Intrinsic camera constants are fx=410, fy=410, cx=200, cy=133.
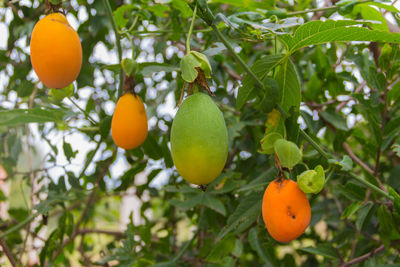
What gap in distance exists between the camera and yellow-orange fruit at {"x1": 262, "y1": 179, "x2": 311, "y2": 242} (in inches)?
22.6

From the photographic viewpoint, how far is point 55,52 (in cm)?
61

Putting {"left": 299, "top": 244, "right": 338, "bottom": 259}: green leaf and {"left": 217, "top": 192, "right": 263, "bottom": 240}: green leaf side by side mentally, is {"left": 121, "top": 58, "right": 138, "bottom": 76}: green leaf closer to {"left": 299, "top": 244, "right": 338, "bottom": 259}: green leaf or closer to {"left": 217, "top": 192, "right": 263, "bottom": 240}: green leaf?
{"left": 217, "top": 192, "right": 263, "bottom": 240}: green leaf

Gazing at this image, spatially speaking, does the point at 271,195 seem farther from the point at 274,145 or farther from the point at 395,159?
the point at 395,159

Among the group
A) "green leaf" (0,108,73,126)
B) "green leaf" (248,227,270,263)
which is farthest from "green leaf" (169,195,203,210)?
"green leaf" (0,108,73,126)

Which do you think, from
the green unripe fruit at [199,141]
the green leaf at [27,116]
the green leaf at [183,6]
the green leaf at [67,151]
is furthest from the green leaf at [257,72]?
the green leaf at [67,151]

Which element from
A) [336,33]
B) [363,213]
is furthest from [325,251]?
[336,33]

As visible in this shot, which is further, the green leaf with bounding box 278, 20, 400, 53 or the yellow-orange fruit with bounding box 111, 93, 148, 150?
the yellow-orange fruit with bounding box 111, 93, 148, 150

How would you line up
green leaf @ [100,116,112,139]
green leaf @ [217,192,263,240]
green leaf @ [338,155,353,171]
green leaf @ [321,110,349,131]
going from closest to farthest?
green leaf @ [338,155,353,171], green leaf @ [217,192,263,240], green leaf @ [100,116,112,139], green leaf @ [321,110,349,131]

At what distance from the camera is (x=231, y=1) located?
0.86 meters

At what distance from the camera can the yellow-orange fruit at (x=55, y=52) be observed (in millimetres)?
616

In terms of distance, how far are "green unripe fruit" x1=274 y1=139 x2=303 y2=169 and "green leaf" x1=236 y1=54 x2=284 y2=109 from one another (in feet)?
0.32

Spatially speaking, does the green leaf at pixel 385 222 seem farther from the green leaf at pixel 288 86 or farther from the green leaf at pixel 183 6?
the green leaf at pixel 183 6

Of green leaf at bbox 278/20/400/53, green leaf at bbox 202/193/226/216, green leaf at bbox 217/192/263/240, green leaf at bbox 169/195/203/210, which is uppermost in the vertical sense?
green leaf at bbox 278/20/400/53

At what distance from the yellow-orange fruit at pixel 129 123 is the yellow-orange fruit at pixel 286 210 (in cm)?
24
